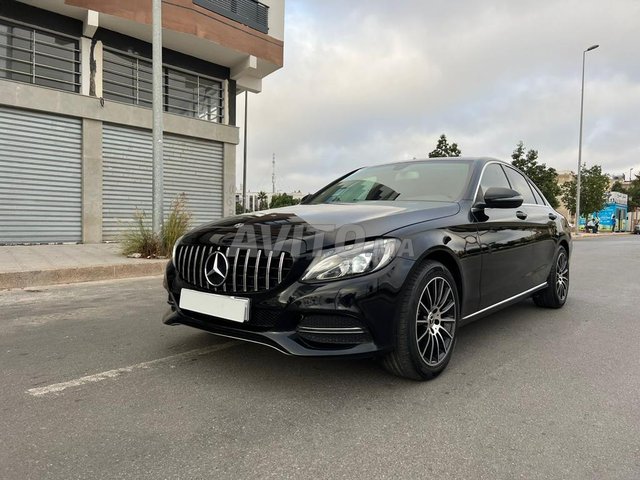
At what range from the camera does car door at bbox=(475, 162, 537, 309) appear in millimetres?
3508

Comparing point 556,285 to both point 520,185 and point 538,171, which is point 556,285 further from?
point 538,171

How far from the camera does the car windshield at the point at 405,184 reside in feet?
12.0

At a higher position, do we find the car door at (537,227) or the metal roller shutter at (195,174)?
the metal roller shutter at (195,174)

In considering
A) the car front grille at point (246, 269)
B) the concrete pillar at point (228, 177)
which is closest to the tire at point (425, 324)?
the car front grille at point (246, 269)

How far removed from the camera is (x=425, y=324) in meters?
2.86

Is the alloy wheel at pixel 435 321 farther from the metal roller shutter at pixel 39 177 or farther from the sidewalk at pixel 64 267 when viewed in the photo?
the metal roller shutter at pixel 39 177

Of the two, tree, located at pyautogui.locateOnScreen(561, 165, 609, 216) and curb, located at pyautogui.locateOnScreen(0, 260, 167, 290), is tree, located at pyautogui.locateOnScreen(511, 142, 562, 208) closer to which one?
tree, located at pyautogui.locateOnScreen(561, 165, 609, 216)

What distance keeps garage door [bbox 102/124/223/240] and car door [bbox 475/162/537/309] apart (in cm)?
879

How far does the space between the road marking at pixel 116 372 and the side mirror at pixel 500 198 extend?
216 centimetres

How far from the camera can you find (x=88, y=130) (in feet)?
38.0

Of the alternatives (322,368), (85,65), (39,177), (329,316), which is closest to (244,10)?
(85,65)

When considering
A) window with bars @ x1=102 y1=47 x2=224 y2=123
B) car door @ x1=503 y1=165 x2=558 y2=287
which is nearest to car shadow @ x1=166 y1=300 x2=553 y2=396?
car door @ x1=503 y1=165 x2=558 y2=287

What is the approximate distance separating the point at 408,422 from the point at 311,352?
23.6 inches

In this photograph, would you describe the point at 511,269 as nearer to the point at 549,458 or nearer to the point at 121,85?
the point at 549,458
